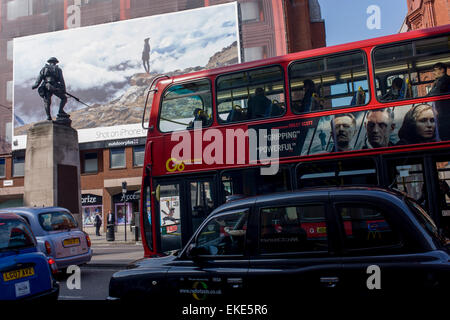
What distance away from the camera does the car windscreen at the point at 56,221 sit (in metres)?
8.69

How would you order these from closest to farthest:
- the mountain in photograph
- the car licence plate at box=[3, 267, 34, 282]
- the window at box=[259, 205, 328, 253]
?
the window at box=[259, 205, 328, 253] < the car licence plate at box=[3, 267, 34, 282] < the mountain in photograph

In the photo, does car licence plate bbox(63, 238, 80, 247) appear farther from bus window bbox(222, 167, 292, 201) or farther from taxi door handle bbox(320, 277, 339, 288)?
taxi door handle bbox(320, 277, 339, 288)

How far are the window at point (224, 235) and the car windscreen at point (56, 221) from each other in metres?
6.29

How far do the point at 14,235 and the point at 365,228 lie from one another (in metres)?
4.51

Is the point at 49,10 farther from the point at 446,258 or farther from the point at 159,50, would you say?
the point at 446,258

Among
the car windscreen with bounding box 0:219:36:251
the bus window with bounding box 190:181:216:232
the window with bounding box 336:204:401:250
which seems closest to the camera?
the window with bounding box 336:204:401:250

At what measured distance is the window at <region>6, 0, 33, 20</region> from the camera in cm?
3891

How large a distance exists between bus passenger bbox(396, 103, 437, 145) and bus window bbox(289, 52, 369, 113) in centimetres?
78

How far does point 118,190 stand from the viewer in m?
32.9

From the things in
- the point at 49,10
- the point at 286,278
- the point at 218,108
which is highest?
the point at 49,10

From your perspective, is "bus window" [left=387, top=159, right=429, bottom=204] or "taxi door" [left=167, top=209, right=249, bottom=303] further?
"bus window" [left=387, top=159, right=429, bottom=204]

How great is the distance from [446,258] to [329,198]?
0.97 meters

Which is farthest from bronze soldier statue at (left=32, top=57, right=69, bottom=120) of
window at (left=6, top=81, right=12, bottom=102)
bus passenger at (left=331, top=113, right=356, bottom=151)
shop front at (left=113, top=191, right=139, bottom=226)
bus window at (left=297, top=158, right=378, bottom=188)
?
window at (left=6, top=81, right=12, bottom=102)
